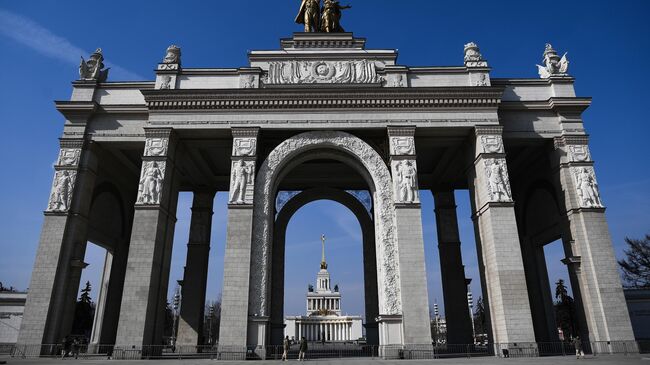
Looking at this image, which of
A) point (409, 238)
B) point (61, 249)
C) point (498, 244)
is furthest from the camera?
point (61, 249)

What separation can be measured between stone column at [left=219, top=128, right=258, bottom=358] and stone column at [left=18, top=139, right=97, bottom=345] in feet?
24.7

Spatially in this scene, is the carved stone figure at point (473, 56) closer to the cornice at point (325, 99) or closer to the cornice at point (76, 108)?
the cornice at point (325, 99)

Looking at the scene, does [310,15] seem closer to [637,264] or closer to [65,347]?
[65,347]

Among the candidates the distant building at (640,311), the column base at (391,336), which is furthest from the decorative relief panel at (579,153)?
the column base at (391,336)

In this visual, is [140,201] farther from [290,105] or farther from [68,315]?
[290,105]

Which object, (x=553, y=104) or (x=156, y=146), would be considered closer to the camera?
(x=156, y=146)

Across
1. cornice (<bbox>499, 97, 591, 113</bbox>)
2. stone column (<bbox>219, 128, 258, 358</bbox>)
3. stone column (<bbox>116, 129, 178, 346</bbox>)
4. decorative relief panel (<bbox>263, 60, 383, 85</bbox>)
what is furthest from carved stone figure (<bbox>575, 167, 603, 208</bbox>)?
stone column (<bbox>116, 129, 178, 346</bbox>)

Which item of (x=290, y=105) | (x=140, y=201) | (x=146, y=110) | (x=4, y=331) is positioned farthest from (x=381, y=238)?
(x=4, y=331)

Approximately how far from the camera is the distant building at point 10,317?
22.0 m

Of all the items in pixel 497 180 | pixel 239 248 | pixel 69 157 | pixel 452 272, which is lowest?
pixel 452 272

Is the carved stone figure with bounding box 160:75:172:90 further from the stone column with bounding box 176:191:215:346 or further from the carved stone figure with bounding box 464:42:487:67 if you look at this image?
the carved stone figure with bounding box 464:42:487:67

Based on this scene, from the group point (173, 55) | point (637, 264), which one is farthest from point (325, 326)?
point (173, 55)

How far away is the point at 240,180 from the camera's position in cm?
2000

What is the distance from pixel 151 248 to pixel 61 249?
4.43 meters
